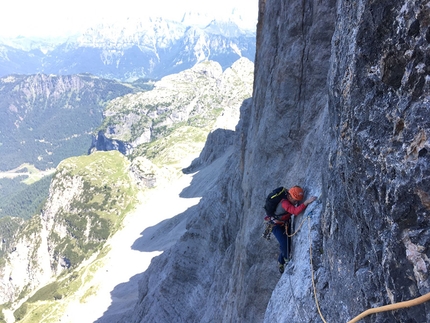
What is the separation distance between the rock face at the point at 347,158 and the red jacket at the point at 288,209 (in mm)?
526

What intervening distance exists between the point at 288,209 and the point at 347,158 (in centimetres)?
623

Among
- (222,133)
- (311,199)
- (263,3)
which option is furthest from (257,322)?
(222,133)

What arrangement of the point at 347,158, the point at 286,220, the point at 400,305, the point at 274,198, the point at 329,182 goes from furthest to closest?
the point at 286,220 < the point at 274,198 < the point at 329,182 < the point at 347,158 < the point at 400,305

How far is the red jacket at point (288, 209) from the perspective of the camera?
13.9 meters

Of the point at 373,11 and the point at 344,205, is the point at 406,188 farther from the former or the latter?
the point at 373,11

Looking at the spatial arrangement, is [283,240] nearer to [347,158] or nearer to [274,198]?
[274,198]

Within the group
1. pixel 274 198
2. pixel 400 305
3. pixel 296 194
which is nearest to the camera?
pixel 400 305

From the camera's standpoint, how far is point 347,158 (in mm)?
8422

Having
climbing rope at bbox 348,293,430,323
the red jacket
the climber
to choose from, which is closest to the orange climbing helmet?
the climber

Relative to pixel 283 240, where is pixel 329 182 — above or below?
above

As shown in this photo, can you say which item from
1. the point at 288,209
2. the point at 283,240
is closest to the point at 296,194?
the point at 288,209

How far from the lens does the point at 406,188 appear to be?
6.18 meters

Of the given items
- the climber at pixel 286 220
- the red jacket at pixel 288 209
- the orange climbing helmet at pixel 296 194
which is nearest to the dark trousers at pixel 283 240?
the climber at pixel 286 220

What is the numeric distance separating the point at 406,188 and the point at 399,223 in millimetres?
713
